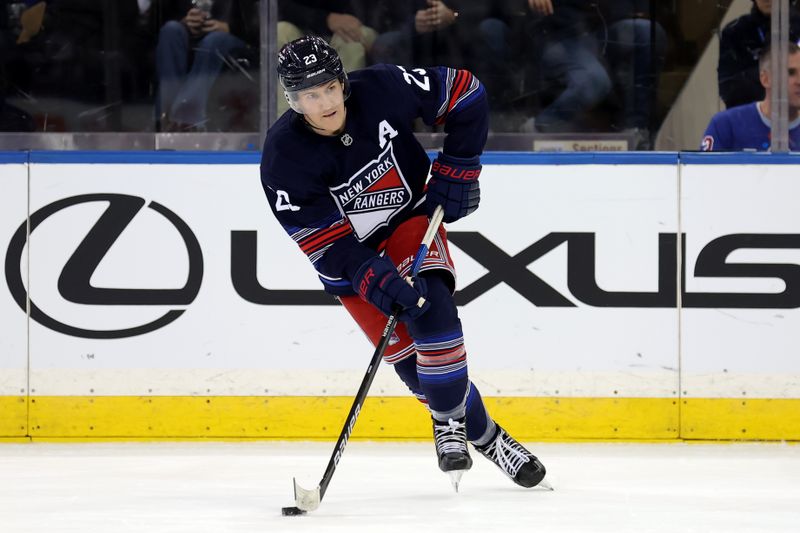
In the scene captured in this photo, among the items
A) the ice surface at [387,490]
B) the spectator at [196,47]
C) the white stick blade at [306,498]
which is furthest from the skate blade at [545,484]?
the spectator at [196,47]

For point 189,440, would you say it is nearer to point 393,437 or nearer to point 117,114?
point 393,437

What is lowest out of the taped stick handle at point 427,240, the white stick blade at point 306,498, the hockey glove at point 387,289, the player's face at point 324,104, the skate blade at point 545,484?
the skate blade at point 545,484

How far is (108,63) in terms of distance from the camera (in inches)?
169

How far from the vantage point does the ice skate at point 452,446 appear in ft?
10.00

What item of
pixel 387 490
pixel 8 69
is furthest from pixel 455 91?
pixel 8 69

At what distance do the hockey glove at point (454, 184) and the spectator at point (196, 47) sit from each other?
4.32 feet

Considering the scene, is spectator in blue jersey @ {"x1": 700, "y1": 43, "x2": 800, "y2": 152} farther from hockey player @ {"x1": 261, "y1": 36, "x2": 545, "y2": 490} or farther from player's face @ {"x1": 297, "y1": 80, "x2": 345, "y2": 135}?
player's face @ {"x1": 297, "y1": 80, "x2": 345, "y2": 135}

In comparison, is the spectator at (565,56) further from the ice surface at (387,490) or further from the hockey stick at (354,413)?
the hockey stick at (354,413)

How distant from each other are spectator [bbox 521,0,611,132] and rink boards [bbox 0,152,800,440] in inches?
7.5

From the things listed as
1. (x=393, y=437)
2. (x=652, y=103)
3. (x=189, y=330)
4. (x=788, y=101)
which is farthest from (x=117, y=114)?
(x=788, y=101)

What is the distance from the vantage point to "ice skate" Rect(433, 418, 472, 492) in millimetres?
3047

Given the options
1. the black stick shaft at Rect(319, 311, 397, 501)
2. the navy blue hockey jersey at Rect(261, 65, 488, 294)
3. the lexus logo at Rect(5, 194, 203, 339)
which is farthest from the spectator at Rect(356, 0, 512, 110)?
the black stick shaft at Rect(319, 311, 397, 501)

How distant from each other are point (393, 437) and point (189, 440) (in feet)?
2.11

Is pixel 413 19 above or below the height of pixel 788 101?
above
